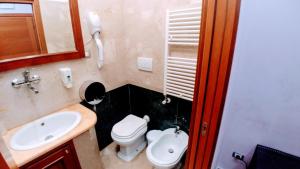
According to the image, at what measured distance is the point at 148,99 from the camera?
6.51ft

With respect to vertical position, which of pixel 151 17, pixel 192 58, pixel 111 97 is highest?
pixel 151 17

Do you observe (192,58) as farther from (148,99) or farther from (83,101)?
(83,101)

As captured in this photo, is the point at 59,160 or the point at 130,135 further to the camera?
the point at 130,135

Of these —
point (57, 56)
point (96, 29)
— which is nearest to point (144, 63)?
point (96, 29)

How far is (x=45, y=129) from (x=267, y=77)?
68.2 inches

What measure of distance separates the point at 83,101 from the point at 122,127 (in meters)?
0.54

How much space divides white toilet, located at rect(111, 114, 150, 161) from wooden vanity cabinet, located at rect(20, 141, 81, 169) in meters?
0.52

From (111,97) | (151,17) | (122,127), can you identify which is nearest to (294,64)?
(151,17)

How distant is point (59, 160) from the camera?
1141 millimetres

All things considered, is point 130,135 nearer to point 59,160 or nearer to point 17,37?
point 59,160

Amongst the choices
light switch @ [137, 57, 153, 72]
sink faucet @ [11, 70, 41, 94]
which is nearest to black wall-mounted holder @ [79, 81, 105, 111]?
sink faucet @ [11, 70, 41, 94]

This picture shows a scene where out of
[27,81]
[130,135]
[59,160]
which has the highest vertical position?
[27,81]

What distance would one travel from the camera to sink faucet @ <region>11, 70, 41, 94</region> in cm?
118

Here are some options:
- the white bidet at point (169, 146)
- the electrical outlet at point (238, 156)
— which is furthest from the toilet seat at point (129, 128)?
the electrical outlet at point (238, 156)
